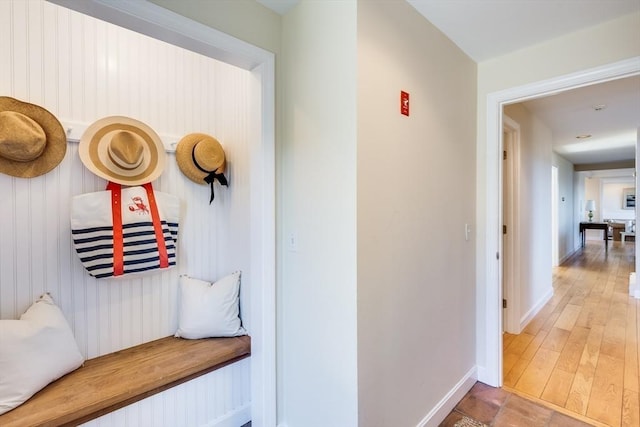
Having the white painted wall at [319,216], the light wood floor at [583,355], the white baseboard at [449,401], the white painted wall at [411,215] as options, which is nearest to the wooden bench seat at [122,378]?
the white painted wall at [319,216]

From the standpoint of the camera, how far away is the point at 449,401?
1.91 metres

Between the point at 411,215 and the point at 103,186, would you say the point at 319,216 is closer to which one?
the point at 411,215

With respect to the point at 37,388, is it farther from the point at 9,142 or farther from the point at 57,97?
the point at 57,97

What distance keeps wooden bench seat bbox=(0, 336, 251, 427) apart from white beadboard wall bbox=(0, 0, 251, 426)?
100mm

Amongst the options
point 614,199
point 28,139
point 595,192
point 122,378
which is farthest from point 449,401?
point 614,199

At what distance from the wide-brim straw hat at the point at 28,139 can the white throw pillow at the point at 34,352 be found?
0.69m

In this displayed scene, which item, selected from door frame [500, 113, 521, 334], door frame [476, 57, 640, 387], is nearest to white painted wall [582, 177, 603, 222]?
door frame [500, 113, 521, 334]

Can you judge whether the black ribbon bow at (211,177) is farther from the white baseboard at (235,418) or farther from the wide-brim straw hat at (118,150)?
the white baseboard at (235,418)

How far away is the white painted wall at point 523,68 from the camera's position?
168cm

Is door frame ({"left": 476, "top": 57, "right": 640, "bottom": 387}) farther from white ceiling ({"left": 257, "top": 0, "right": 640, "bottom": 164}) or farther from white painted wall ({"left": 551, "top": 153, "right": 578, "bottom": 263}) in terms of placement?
white painted wall ({"left": 551, "top": 153, "right": 578, "bottom": 263})

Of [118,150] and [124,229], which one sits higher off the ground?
[118,150]

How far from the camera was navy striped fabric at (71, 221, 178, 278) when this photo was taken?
5.44 ft

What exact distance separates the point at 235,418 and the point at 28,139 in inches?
75.0

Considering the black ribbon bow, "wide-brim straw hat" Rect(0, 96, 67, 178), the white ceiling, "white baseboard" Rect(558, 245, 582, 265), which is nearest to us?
"wide-brim straw hat" Rect(0, 96, 67, 178)
